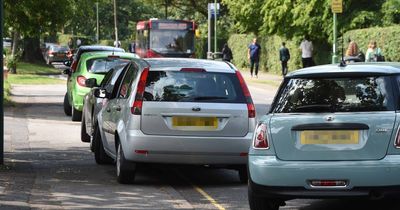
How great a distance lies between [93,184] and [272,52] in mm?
35425

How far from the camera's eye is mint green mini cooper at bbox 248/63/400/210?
24.9 ft

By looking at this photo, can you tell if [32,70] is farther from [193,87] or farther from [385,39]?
[193,87]

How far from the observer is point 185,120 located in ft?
33.3

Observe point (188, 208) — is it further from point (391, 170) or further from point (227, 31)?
point (227, 31)

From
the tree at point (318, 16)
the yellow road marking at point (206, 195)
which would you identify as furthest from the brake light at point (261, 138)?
the tree at point (318, 16)

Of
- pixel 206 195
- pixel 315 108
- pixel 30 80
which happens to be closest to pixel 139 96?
pixel 206 195

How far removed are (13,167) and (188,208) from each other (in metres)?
3.75

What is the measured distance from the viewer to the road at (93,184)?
30.2ft

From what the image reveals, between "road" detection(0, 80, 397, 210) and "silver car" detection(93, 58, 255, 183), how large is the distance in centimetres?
39

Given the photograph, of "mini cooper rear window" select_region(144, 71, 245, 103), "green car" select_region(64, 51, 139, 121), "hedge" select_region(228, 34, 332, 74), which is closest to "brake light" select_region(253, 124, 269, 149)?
"mini cooper rear window" select_region(144, 71, 245, 103)

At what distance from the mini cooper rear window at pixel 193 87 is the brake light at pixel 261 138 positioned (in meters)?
2.26

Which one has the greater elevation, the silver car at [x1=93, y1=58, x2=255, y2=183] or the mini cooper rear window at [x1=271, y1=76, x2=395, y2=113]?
the mini cooper rear window at [x1=271, y1=76, x2=395, y2=113]

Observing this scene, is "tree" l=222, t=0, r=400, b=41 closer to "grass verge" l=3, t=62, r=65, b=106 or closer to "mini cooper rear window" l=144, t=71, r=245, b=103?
"grass verge" l=3, t=62, r=65, b=106

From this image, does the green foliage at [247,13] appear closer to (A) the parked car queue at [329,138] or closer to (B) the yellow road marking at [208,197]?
(B) the yellow road marking at [208,197]
